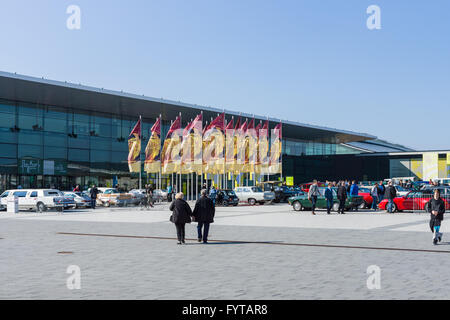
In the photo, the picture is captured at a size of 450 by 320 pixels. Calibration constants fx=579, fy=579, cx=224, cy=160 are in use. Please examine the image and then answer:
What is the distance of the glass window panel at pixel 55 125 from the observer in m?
51.9

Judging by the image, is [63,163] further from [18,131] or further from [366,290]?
[366,290]

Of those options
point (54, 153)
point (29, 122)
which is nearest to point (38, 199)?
point (29, 122)

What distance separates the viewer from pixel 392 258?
1198 centimetres

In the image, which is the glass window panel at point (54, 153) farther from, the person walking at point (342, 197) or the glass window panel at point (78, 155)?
the person walking at point (342, 197)

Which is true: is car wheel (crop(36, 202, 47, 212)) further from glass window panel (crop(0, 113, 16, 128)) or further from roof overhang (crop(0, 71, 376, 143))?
glass window panel (crop(0, 113, 16, 128))

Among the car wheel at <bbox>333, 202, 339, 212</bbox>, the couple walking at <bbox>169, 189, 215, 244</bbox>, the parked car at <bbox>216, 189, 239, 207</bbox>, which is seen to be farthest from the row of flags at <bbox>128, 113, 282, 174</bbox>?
the couple walking at <bbox>169, 189, 215, 244</bbox>

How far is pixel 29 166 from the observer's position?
5012cm

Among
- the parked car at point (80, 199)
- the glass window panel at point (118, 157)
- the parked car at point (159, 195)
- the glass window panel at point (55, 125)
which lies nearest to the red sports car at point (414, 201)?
the parked car at point (80, 199)

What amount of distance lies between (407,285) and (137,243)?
8329 millimetres

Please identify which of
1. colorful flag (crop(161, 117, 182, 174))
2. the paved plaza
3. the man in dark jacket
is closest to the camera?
the paved plaza

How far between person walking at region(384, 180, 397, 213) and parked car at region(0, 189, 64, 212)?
62.2 feet

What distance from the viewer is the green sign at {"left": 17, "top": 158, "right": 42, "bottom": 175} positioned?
49.5 m
